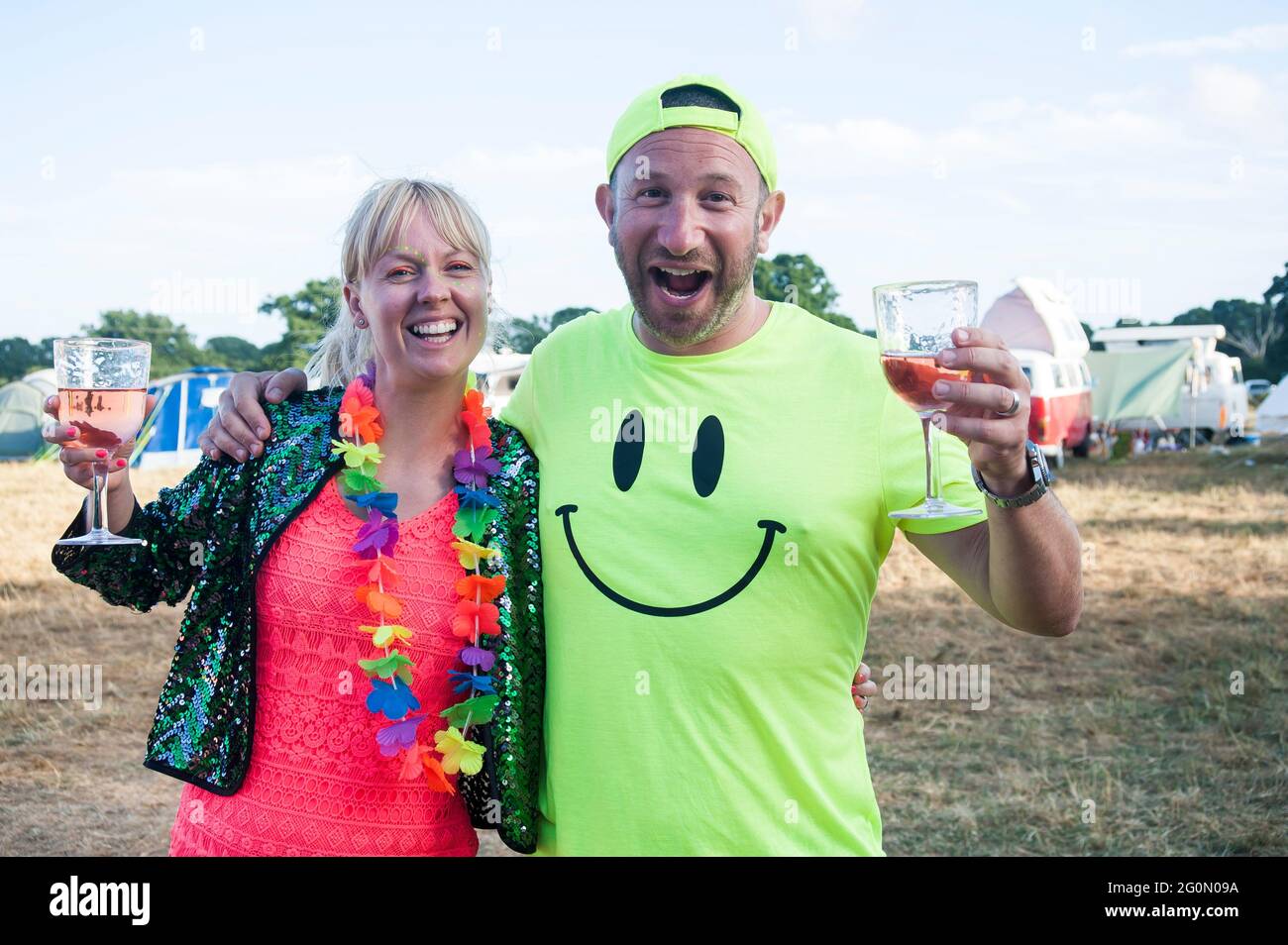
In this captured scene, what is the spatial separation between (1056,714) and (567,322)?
449 centimetres

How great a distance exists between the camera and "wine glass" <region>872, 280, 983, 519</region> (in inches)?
70.4

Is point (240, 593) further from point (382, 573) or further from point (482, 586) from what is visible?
point (482, 586)

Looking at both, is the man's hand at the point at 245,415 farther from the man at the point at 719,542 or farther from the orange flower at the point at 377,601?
the orange flower at the point at 377,601

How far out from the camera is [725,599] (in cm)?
220

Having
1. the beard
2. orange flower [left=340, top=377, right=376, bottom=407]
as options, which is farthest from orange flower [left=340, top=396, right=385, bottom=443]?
the beard

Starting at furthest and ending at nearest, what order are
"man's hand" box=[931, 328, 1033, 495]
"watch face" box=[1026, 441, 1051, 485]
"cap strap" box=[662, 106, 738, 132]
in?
"cap strap" box=[662, 106, 738, 132] < "watch face" box=[1026, 441, 1051, 485] < "man's hand" box=[931, 328, 1033, 495]

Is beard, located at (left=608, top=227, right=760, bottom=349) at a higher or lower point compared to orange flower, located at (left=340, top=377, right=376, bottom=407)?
higher

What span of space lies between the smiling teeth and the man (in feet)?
1.10

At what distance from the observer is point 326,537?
8.00 ft

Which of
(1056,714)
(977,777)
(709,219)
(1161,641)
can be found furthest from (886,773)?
(709,219)

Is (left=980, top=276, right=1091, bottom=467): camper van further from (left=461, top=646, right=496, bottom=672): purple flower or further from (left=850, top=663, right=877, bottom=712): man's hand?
(left=461, top=646, right=496, bottom=672): purple flower

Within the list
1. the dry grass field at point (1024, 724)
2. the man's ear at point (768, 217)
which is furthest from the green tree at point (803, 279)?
the man's ear at point (768, 217)

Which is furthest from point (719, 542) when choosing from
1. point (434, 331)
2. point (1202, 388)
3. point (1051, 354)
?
point (1202, 388)

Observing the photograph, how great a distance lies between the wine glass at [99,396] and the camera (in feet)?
7.14
